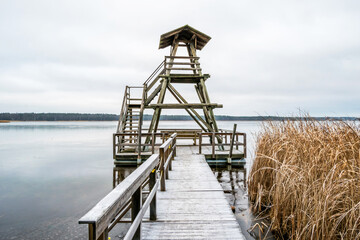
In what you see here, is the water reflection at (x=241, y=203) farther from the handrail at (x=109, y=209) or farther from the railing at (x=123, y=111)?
the railing at (x=123, y=111)

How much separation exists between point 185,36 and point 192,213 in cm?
1127

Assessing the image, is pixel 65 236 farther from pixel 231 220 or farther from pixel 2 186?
pixel 2 186

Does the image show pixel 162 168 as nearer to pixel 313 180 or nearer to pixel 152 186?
pixel 152 186

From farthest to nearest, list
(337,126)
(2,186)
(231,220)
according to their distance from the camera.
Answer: (2,186)
(337,126)
(231,220)

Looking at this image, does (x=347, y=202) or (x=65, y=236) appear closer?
(x=347, y=202)

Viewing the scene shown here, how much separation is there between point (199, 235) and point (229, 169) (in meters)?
7.66

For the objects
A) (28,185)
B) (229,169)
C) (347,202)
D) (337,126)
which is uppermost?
(337,126)

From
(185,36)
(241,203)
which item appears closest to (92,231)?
(241,203)

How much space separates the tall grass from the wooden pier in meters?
0.96

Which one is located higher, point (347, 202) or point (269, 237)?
point (347, 202)

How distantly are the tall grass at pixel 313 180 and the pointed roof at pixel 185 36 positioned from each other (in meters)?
7.80

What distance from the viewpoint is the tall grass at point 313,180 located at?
311 cm

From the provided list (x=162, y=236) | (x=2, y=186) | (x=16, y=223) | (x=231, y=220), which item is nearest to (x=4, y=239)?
(x=16, y=223)

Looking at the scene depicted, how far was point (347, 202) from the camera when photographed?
330cm
